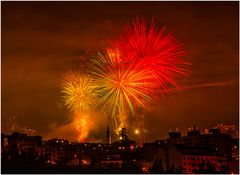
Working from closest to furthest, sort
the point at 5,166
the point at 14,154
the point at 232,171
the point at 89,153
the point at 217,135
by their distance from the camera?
1. the point at 5,166
2. the point at 14,154
3. the point at 232,171
4. the point at 89,153
5. the point at 217,135

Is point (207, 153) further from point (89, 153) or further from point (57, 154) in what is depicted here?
point (57, 154)

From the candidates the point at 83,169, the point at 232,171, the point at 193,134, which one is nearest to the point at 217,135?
the point at 193,134

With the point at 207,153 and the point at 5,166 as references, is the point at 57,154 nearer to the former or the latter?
the point at 207,153

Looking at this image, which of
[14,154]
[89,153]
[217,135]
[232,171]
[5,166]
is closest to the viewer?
[5,166]

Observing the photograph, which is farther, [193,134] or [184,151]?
[193,134]

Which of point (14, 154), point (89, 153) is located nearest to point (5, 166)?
point (14, 154)

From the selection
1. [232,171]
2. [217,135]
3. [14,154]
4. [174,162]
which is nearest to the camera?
[14,154]

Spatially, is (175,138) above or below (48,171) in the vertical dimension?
above

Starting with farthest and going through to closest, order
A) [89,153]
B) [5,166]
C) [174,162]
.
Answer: [89,153] < [174,162] < [5,166]

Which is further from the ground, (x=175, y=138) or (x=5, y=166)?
(x=175, y=138)
